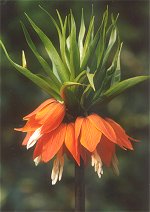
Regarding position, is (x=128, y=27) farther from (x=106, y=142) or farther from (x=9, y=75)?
(x=106, y=142)

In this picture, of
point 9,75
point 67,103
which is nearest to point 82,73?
point 67,103

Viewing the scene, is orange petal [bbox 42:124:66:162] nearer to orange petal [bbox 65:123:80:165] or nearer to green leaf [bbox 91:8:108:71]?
orange petal [bbox 65:123:80:165]

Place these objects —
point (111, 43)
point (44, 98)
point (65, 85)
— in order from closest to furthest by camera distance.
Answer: point (65, 85) < point (111, 43) < point (44, 98)

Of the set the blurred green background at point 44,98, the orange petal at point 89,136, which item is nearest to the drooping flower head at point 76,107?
the orange petal at point 89,136

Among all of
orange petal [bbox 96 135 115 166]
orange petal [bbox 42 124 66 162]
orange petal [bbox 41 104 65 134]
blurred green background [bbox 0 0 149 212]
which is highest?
orange petal [bbox 41 104 65 134]

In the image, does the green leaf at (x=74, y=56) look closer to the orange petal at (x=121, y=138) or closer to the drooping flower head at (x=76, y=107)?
the drooping flower head at (x=76, y=107)

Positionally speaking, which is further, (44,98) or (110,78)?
(44,98)

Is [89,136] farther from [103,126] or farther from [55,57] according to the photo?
[55,57]

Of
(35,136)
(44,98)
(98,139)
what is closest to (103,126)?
(98,139)

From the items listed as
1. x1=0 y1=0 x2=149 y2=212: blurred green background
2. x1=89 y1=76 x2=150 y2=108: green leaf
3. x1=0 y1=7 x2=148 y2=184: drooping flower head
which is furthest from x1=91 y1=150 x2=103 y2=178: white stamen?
x1=0 y1=0 x2=149 y2=212: blurred green background
